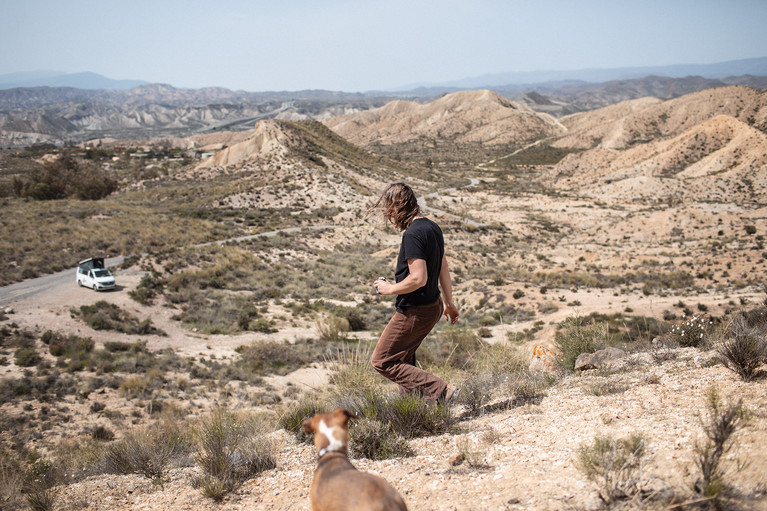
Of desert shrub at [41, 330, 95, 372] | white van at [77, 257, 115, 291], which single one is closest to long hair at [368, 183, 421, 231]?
desert shrub at [41, 330, 95, 372]

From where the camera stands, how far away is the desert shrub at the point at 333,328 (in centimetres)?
1570

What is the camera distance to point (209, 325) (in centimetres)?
1730

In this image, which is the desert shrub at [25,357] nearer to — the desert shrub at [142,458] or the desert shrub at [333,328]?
the desert shrub at [333,328]

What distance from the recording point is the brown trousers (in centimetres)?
362

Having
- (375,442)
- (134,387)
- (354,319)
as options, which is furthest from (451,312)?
(354,319)

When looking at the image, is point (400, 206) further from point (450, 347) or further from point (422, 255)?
point (450, 347)

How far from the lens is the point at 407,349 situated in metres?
3.73

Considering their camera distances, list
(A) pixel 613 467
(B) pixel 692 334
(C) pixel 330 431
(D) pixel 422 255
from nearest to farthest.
A: 1. (C) pixel 330 431
2. (A) pixel 613 467
3. (D) pixel 422 255
4. (B) pixel 692 334

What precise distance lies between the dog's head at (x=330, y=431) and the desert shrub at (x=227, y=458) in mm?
1448

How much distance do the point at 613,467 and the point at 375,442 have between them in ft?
6.16

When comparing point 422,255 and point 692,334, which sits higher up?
point 422,255

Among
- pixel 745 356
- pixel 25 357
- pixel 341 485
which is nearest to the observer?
pixel 341 485

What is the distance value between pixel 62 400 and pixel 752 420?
41.8 ft

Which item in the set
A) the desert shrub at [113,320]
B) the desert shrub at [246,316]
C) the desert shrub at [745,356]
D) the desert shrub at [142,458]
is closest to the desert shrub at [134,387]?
the desert shrub at [113,320]
